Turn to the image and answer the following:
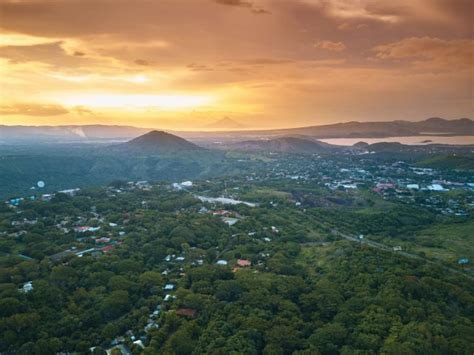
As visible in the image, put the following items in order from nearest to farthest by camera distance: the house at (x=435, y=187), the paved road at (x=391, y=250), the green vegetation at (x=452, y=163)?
the paved road at (x=391, y=250) → the house at (x=435, y=187) → the green vegetation at (x=452, y=163)

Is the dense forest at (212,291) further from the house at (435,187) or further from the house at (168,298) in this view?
the house at (435,187)

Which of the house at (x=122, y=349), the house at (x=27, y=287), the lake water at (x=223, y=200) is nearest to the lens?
the house at (x=122, y=349)

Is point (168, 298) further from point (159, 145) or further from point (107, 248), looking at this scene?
point (159, 145)

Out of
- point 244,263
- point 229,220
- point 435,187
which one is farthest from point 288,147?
point 244,263

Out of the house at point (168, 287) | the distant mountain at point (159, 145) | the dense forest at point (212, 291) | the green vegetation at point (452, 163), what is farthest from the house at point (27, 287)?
the distant mountain at point (159, 145)

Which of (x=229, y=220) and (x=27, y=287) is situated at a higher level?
(x=229, y=220)

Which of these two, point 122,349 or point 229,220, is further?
point 229,220

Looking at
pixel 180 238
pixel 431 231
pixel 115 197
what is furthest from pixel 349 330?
pixel 115 197
